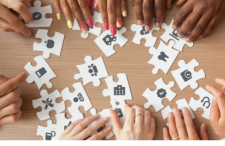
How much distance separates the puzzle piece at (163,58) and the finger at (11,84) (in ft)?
2.12

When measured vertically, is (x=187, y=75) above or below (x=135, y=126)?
above

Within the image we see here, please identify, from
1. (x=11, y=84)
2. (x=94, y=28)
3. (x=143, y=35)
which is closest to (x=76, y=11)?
(x=94, y=28)

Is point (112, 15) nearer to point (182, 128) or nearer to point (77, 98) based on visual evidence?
point (77, 98)

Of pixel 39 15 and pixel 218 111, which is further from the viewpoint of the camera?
pixel 39 15

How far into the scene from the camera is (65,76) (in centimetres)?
134

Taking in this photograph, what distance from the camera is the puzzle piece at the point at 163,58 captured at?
4.29ft

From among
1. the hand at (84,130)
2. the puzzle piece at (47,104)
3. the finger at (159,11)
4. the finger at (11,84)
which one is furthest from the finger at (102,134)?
the finger at (159,11)

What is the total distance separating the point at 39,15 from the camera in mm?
1395

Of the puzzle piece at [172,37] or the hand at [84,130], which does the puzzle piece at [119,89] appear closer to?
the hand at [84,130]

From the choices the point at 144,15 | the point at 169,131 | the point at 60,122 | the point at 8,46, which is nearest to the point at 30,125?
the point at 60,122

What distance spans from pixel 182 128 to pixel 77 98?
21.0 inches

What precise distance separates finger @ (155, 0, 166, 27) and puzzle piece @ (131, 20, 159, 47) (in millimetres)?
31

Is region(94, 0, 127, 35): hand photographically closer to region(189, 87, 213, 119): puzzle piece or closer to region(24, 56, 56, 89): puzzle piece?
region(24, 56, 56, 89): puzzle piece
